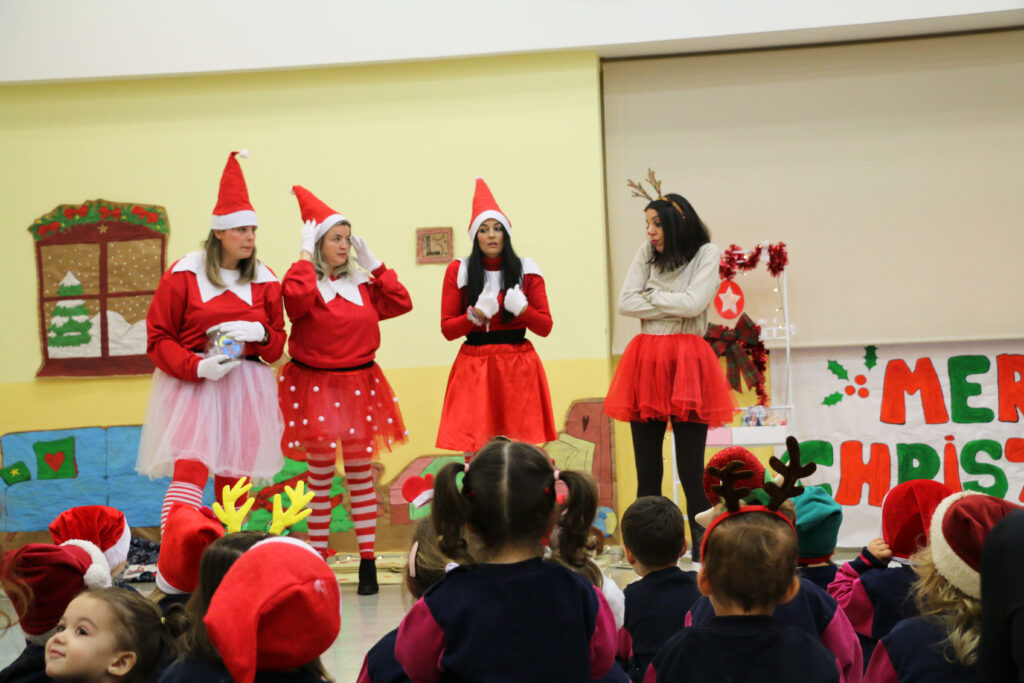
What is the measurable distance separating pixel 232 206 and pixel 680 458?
212 centimetres

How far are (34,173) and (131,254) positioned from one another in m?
0.79

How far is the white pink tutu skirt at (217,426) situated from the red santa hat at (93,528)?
4.60 ft

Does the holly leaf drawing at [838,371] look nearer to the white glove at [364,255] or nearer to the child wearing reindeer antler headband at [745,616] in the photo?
the white glove at [364,255]

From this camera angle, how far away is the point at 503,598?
1621 mm

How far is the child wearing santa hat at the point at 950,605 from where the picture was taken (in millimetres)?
1621

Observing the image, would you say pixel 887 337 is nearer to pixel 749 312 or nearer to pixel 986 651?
pixel 749 312

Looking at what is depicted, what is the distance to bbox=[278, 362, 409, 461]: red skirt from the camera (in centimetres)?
396

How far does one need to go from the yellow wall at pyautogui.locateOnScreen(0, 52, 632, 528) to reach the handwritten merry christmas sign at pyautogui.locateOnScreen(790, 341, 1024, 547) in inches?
50.0

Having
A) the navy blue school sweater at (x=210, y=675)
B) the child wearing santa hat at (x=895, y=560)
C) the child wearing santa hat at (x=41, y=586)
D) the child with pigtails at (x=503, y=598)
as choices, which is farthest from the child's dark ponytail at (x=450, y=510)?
the child wearing santa hat at (x=895, y=560)

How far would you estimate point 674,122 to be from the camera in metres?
5.55

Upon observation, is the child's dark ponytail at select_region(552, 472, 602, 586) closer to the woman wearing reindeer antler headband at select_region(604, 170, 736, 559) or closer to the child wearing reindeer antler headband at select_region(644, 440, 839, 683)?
the child wearing reindeer antler headband at select_region(644, 440, 839, 683)

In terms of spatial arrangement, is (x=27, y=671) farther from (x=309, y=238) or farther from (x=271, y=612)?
(x=309, y=238)

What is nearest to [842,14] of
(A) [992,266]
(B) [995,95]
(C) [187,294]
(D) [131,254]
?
(B) [995,95]

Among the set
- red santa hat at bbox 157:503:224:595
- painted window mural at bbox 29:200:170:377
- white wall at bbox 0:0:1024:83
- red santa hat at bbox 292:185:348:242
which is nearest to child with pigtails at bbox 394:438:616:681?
red santa hat at bbox 157:503:224:595
